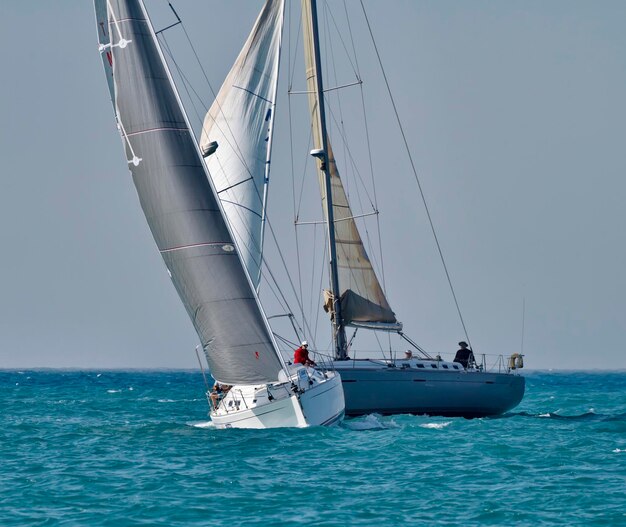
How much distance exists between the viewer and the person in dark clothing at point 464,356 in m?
37.9

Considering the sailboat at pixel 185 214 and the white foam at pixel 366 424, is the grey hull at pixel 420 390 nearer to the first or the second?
the white foam at pixel 366 424

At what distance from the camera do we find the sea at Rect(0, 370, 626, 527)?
18578 mm

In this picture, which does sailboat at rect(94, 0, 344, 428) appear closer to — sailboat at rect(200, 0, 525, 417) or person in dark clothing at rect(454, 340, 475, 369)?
sailboat at rect(200, 0, 525, 417)

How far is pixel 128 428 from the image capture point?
32.3 metres

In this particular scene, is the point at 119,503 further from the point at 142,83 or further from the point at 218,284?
the point at 142,83

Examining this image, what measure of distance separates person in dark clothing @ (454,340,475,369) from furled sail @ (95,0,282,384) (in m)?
12.0

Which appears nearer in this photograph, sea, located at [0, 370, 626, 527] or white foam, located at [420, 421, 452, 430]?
sea, located at [0, 370, 626, 527]

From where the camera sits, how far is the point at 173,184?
27016mm

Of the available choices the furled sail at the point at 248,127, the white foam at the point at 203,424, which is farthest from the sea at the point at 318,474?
the furled sail at the point at 248,127

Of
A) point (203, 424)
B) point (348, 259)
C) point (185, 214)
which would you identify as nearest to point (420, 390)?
point (348, 259)

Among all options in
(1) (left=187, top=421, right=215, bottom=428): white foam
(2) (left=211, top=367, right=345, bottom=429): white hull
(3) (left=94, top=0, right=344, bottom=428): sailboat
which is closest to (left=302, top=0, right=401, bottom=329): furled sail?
(1) (left=187, top=421, right=215, bottom=428): white foam

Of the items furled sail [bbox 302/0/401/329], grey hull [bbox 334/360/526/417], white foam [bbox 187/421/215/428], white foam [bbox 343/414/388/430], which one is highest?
furled sail [bbox 302/0/401/329]

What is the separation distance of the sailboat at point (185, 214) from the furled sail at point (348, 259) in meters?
9.99

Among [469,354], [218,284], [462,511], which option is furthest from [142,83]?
[469,354]
